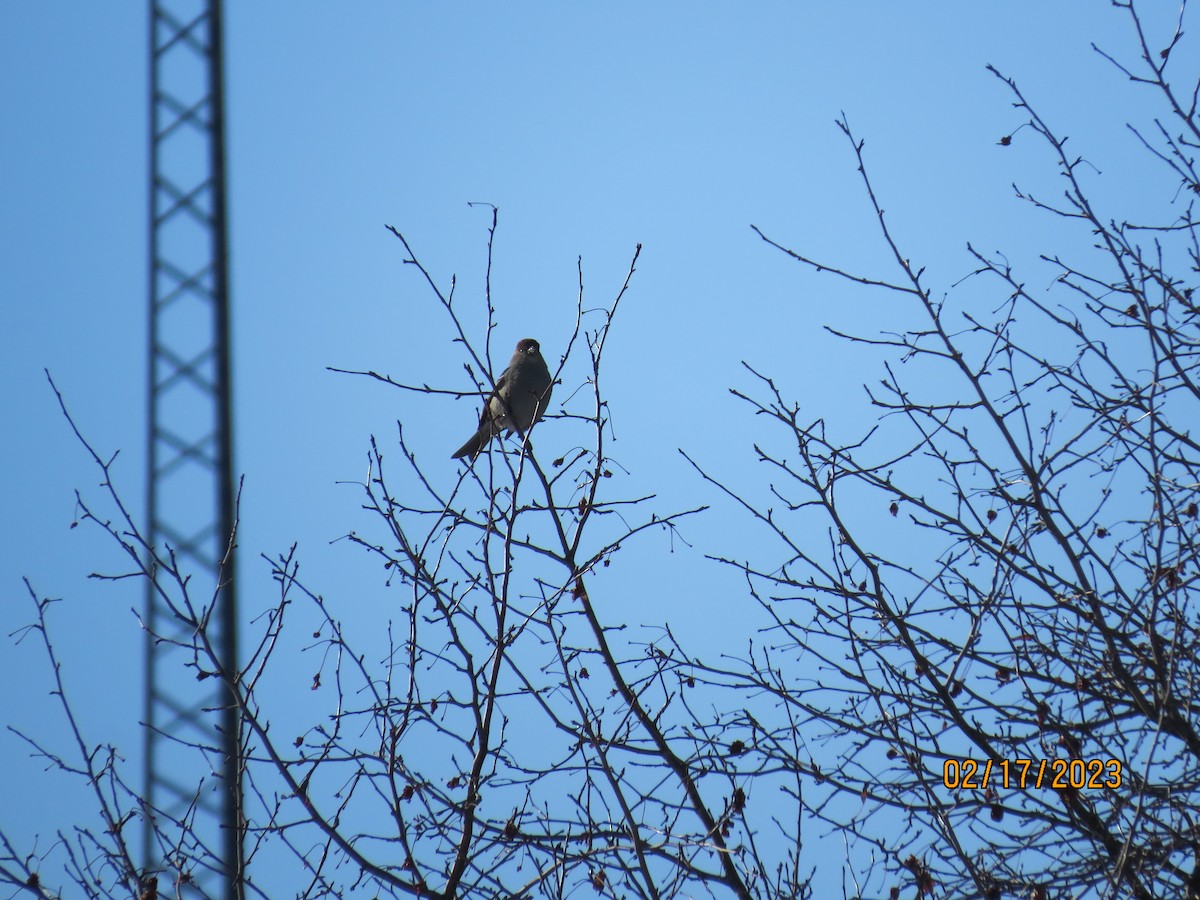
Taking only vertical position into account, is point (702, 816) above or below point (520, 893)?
above

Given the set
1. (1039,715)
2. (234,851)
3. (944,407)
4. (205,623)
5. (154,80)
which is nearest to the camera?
(205,623)

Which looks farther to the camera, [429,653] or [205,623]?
[429,653]

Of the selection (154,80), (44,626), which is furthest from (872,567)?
(154,80)

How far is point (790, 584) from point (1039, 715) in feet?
2.91

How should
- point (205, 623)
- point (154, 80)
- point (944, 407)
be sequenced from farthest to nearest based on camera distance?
point (154, 80)
point (944, 407)
point (205, 623)

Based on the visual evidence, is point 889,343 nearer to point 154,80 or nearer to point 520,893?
point 520,893

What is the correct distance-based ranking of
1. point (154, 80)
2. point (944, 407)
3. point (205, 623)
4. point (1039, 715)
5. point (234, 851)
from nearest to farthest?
point (205, 623) < point (234, 851) < point (1039, 715) < point (944, 407) < point (154, 80)

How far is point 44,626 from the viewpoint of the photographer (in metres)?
3.54

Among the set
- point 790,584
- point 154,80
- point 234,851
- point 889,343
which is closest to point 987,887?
point 790,584

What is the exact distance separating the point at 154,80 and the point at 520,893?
3.57 meters

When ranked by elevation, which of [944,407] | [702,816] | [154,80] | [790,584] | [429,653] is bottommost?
[702,816]

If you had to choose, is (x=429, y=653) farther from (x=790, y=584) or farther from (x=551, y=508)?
(x=790, y=584)

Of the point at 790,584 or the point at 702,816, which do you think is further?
the point at 790,584

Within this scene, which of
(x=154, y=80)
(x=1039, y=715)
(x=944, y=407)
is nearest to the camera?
(x=1039, y=715)
